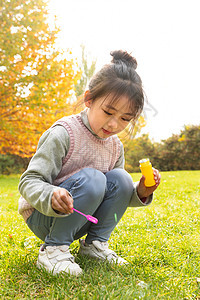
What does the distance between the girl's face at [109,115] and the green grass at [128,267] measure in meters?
0.71

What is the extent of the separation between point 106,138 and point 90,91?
301 millimetres

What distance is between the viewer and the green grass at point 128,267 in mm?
1286

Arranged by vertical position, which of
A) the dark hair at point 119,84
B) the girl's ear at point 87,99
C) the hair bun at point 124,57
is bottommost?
the girl's ear at point 87,99

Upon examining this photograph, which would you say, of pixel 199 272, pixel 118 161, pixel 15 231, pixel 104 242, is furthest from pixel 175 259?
pixel 15 231

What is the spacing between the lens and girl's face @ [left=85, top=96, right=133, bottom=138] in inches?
62.5

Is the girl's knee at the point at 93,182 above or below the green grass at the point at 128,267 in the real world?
above

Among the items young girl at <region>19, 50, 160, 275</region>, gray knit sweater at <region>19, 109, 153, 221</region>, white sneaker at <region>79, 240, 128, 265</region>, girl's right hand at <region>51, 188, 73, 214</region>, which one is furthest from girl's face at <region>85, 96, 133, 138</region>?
white sneaker at <region>79, 240, 128, 265</region>

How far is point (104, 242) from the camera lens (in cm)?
175

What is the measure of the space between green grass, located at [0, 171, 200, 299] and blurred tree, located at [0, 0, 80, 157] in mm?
5492

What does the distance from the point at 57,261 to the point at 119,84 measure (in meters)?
0.94

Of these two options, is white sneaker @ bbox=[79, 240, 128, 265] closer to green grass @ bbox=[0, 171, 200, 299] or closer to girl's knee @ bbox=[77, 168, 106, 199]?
green grass @ bbox=[0, 171, 200, 299]

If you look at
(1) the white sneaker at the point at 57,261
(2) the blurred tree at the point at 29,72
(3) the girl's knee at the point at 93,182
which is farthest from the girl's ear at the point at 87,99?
(2) the blurred tree at the point at 29,72

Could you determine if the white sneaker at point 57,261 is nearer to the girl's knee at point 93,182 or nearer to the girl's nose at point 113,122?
the girl's knee at point 93,182

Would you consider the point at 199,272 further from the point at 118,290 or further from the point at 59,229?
the point at 59,229
